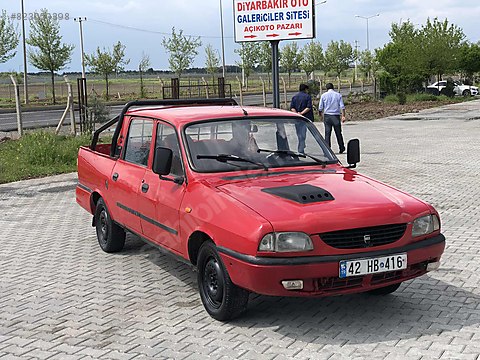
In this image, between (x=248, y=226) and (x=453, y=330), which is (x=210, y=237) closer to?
(x=248, y=226)

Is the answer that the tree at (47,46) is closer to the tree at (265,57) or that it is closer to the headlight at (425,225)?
the tree at (265,57)

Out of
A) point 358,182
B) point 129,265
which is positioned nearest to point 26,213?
point 129,265

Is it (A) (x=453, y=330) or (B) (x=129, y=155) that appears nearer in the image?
(A) (x=453, y=330)

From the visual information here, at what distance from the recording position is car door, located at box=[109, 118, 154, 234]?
6.56 metres

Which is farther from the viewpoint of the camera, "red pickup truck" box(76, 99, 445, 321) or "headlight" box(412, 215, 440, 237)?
"headlight" box(412, 215, 440, 237)

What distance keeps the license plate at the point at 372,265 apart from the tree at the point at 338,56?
7870 cm

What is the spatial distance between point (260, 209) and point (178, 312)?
4.11 feet

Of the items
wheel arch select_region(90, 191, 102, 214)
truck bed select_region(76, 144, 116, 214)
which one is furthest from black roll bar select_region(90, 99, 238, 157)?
wheel arch select_region(90, 191, 102, 214)

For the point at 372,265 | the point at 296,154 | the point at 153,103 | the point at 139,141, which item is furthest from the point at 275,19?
the point at 372,265

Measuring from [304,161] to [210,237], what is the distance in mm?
1402

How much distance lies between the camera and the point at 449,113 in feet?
113

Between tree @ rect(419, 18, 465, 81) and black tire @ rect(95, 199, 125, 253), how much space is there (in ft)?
139

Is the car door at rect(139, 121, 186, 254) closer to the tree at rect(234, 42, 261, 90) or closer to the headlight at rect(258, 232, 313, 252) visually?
the headlight at rect(258, 232, 313, 252)

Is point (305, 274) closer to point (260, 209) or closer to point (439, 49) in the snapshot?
point (260, 209)
